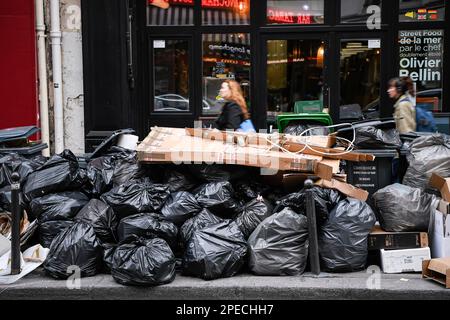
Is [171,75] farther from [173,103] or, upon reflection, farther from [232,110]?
[232,110]

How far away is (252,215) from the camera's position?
20.5 ft

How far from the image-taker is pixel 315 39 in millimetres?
10625

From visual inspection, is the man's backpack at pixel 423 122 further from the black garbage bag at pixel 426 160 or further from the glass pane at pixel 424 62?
the glass pane at pixel 424 62

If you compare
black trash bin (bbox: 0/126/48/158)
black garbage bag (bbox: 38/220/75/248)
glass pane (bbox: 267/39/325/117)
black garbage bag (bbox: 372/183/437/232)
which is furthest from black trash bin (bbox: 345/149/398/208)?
black trash bin (bbox: 0/126/48/158)

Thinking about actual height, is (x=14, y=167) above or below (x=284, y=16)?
below

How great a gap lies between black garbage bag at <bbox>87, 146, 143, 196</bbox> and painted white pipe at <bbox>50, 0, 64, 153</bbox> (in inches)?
127

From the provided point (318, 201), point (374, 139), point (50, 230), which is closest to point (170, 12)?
point (374, 139)

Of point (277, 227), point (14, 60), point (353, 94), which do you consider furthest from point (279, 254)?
point (14, 60)

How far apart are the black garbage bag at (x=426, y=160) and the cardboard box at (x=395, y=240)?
0.80 m

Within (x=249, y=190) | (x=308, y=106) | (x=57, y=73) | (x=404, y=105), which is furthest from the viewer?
(x=308, y=106)

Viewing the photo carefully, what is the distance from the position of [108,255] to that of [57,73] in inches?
205

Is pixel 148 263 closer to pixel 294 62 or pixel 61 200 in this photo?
pixel 61 200
